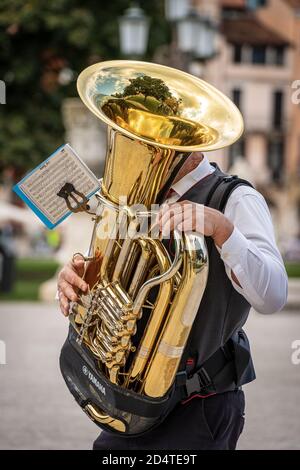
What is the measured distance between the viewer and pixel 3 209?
23.3 m

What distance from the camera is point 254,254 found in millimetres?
2717

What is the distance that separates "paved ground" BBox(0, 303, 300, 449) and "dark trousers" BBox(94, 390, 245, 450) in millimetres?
2978

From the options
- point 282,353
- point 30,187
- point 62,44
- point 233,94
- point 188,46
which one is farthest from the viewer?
point 233,94

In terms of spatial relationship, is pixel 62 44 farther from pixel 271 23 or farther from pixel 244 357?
pixel 271 23

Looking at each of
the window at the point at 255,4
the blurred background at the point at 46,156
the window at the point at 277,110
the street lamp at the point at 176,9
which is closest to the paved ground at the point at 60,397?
the blurred background at the point at 46,156

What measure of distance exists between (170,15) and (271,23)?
156ft

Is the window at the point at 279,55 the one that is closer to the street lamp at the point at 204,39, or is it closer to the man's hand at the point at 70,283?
the street lamp at the point at 204,39

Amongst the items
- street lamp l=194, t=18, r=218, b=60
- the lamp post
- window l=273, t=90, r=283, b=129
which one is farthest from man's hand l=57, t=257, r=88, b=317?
window l=273, t=90, r=283, b=129

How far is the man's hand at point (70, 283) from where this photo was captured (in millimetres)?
2859

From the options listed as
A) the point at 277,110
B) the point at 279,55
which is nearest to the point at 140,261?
the point at 277,110

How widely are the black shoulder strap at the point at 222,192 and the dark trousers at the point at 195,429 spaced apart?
516 millimetres

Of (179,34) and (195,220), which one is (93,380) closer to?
(195,220)

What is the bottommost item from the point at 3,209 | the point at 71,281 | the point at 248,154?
the point at 248,154

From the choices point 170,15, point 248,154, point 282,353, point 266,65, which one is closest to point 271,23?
point 266,65
